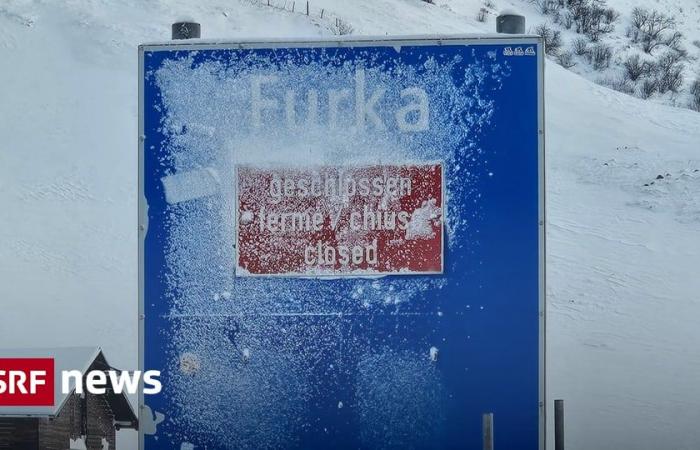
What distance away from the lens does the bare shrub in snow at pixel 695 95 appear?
49.5 m

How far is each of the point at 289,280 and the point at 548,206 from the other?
2340 centimetres

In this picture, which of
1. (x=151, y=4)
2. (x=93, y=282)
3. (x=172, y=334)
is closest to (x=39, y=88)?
(x=151, y=4)

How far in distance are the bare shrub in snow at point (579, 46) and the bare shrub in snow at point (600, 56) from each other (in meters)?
0.42

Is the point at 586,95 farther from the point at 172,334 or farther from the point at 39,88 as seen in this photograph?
the point at 172,334

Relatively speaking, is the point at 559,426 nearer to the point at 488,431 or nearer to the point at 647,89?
the point at 488,431

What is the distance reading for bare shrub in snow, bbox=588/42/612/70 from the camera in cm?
5753

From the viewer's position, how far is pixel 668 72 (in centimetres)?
5491

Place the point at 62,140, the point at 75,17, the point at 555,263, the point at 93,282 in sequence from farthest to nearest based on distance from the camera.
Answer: the point at 75,17 < the point at 62,140 < the point at 555,263 < the point at 93,282

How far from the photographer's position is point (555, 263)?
2378cm

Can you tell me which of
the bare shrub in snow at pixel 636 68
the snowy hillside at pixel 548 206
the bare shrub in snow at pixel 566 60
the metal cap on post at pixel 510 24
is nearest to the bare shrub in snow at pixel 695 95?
the bare shrub in snow at pixel 636 68

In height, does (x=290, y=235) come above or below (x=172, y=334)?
above

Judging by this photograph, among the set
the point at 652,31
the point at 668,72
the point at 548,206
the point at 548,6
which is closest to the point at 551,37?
the point at 668,72

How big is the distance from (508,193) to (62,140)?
82.2ft

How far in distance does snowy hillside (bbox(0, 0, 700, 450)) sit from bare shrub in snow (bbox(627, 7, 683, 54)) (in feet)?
88.6
